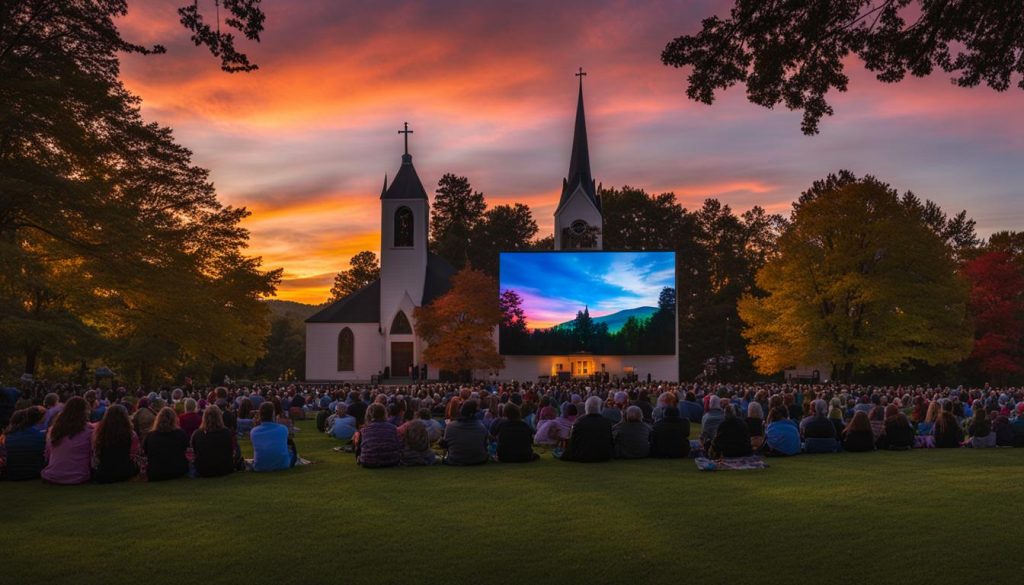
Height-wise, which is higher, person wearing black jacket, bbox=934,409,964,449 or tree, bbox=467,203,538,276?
tree, bbox=467,203,538,276

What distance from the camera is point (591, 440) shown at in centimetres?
1179

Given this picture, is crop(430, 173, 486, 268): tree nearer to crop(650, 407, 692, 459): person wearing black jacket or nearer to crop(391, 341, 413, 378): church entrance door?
crop(391, 341, 413, 378): church entrance door

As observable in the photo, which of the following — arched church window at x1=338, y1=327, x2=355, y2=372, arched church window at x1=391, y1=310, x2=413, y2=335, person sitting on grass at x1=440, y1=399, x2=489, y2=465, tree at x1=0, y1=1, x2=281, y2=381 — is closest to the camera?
person sitting on grass at x1=440, y1=399, x2=489, y2=465

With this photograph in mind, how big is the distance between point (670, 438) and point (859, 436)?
3.53m

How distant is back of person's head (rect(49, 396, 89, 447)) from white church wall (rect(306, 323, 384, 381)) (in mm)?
46242

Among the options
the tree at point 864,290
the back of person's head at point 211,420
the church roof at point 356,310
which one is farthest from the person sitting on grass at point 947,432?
the church roof at point 356,310

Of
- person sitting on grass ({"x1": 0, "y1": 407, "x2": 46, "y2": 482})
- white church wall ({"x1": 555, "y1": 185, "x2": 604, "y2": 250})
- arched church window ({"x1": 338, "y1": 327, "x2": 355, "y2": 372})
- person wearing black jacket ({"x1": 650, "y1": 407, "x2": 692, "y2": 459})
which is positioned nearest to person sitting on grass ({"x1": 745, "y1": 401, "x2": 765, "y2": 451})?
person wearing black jacket ({"x1": 650, "y1": 407, "x2": 692, "y2": 459})

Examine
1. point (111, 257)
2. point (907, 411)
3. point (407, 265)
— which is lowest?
point (907, 411)

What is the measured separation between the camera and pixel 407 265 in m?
57.4

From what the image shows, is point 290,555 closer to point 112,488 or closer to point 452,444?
point 112,488

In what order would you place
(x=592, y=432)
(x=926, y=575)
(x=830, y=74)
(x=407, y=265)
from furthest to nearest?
(x=407, y=265) → (x=592, y=432) → (x=830, y=74) → (x=926, y=575)

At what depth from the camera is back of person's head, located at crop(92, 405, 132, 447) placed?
9883 millimetres

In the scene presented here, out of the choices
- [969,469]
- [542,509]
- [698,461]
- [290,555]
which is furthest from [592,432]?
[290,555]

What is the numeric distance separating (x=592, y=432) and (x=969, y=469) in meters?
5.21
